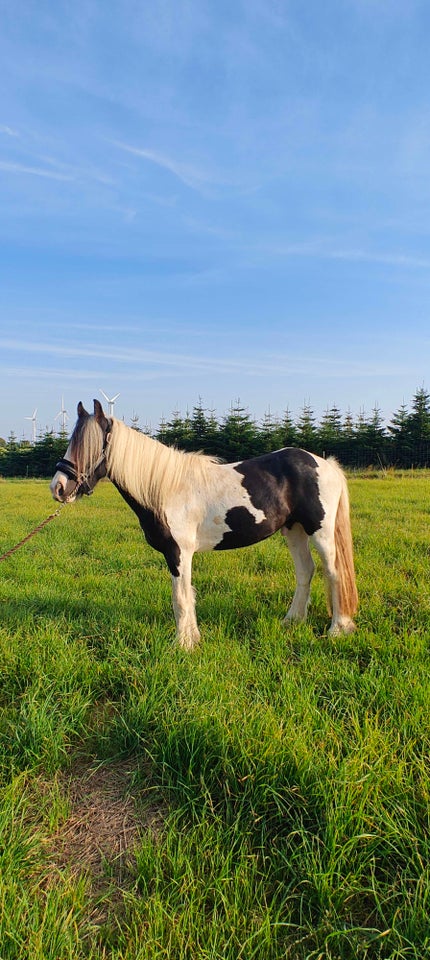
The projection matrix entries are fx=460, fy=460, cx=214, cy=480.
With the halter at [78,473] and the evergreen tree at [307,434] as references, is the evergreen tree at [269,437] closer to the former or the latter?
the evergreen tree at [307,434]

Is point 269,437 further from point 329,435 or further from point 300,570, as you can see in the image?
point 300,570

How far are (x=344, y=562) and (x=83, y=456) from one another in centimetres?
233

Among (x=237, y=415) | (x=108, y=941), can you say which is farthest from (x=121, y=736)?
(x=237, y=415)

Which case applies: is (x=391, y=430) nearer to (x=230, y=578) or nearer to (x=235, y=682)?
(x=230, y=578)

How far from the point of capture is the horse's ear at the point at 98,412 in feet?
11.3

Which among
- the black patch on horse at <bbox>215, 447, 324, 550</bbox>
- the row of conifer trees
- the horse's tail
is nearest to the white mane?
the black patch on horse at <bbox>215, 447, 324, 550</bbox>

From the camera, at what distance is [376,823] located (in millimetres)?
1821

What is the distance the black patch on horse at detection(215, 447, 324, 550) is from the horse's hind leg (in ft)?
1.10

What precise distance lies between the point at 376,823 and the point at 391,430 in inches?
1179

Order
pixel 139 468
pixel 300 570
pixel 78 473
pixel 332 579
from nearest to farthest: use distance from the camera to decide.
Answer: pixel 78 473, pixel 139 468, pixel 332 579, pixel 300 570

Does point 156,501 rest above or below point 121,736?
above

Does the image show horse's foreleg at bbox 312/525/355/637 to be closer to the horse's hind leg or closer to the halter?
the horse's hind leg

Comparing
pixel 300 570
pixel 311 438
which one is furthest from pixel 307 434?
pixel 300 570

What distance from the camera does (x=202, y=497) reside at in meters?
3.72
